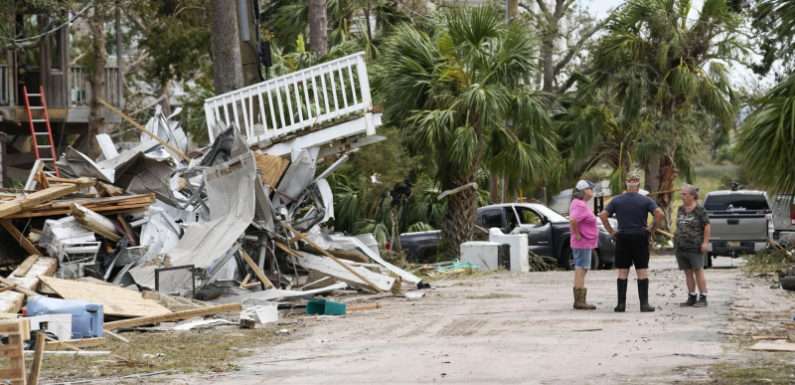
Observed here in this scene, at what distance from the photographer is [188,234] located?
17.9 meters

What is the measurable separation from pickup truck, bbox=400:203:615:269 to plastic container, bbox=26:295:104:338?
14.4 metres

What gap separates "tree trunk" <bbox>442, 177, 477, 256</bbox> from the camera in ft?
88.0

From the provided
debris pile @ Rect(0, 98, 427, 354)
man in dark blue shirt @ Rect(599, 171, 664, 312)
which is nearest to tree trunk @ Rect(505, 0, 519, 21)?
debris pile @ Rect(0, 98, 427, 354)

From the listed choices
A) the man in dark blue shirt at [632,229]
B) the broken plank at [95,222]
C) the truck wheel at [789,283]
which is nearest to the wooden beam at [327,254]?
the broken plank at [95,222]

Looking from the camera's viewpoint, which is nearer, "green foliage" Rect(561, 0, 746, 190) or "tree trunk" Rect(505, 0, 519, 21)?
"green foliage" Rect(561, 0, 746, 190)

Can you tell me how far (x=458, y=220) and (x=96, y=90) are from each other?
1052 centimetres

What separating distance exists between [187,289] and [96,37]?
65.5 feet

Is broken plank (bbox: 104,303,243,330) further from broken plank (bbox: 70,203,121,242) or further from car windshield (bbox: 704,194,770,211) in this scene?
car windshield (bbox: 704,194,770,211)

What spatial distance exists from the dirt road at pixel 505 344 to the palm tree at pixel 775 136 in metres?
1.65

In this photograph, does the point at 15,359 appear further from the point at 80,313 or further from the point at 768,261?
the point at 768,261

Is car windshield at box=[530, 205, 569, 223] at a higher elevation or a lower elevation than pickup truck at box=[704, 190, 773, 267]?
higher

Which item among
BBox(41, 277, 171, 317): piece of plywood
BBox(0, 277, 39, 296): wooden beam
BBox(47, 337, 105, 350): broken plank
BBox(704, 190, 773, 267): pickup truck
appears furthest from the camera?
BBox(704, 190, 773, 267): pickup truck

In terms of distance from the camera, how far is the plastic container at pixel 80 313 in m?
12.6

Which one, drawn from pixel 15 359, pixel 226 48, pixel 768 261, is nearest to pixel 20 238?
pixel 226 48
